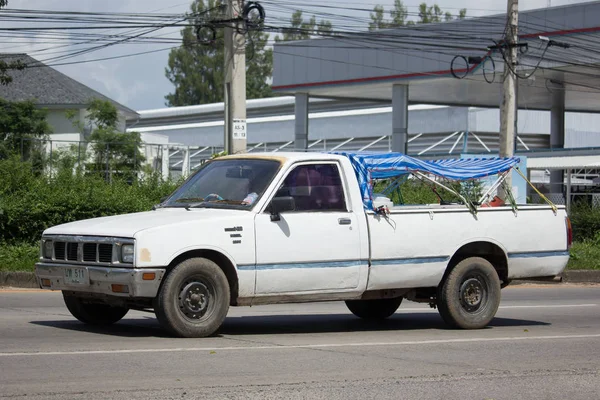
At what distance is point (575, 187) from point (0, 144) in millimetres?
28167

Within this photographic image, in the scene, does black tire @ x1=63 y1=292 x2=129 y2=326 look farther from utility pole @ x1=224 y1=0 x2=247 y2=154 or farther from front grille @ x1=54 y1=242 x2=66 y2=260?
utility pole @ x1=224 y1=0 x2=247 y2=154

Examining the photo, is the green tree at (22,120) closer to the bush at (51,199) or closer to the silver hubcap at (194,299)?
the bush at (51,199)

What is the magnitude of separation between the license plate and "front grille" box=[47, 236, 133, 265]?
0.09m

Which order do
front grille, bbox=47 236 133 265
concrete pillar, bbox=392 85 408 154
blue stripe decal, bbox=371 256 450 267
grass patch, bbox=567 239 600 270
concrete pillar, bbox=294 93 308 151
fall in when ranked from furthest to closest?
concrete pillar, bbox=294 93 308 151
concrete pillar, bbox=392 85 408 154
grass patch, bbox=567 239 600 270
blue stripe decal, bbox=371 256 450 267
front grille, bbox=47 236 133 265

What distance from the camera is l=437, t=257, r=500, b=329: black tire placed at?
36.0ft

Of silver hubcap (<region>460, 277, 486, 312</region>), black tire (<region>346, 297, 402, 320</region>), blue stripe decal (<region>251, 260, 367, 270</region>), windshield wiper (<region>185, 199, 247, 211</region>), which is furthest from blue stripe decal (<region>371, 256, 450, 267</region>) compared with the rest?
windshield wiper (<region>185, 199, 247, 211</region>)

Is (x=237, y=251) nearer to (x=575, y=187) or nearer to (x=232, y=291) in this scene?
(x=232, y=291)

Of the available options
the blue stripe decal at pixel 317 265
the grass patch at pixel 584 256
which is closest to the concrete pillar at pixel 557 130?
the grass patch at pixel 584 256

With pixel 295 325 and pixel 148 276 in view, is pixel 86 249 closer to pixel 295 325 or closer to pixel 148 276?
pixel 148 276

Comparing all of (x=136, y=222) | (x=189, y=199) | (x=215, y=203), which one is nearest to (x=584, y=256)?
(x=189, y=199)

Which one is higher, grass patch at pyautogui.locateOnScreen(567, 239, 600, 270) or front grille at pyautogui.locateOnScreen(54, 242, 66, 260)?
front grille at pyautogui.locateOnScreen(54, 242, 66, 260)

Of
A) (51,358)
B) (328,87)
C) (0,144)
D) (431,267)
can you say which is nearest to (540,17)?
(328,87)

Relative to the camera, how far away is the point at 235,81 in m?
20.0

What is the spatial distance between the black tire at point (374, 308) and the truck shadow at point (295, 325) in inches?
4.6
